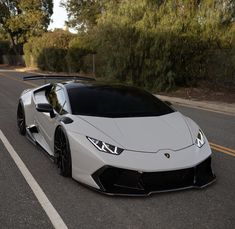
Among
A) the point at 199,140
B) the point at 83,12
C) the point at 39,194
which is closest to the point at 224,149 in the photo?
the point at 199,140

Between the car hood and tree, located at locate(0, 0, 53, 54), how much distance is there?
5408 centimetres

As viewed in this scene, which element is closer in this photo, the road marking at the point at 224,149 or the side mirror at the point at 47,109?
the side mirror at the point at 47,109

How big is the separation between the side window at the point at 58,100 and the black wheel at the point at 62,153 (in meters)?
0.43

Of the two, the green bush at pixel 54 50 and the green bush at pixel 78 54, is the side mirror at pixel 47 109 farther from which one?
the green bush at pixel 54 50

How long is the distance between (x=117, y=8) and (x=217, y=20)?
236 inches

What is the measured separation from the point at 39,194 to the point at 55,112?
5.42 feet

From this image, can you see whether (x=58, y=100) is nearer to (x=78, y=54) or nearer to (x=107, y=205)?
(x=107, y=205)

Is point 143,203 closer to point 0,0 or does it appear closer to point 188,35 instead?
point 188,35

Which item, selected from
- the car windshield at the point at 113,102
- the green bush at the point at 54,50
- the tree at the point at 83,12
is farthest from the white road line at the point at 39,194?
the tree at the point at 83,12

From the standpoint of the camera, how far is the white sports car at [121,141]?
518 centimetres

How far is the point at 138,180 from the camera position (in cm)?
514

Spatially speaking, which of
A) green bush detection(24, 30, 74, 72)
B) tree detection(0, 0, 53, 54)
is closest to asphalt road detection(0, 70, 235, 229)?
green bush detection(24, 30, 74, 72)

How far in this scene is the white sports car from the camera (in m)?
5.18

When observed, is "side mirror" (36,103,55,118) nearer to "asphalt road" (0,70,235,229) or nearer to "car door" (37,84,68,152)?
"car door" (37,84,68,152)
